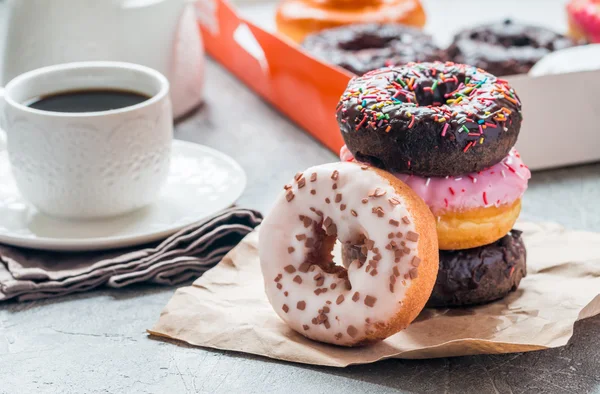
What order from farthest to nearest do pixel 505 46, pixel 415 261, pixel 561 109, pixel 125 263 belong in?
pixel 505 46 → pixel 561 109 → pixel 125 263 → pixel 415 261

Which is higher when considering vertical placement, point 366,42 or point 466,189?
point 466,189

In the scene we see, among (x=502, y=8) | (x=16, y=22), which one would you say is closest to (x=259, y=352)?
(x=16, y=22)

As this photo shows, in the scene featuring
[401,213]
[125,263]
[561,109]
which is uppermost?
[401,213]

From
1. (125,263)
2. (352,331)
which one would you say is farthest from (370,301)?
(125,263)

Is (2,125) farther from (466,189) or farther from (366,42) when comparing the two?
(366,42)

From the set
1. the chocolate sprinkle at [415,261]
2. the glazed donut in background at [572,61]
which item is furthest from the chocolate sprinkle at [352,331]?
the glazed donut in background at [572,61]

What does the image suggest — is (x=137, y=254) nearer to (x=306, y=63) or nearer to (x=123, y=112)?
(x=123, y=112)

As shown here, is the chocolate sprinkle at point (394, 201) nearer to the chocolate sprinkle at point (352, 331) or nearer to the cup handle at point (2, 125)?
the chocolate sprinkle at point (352, 331)

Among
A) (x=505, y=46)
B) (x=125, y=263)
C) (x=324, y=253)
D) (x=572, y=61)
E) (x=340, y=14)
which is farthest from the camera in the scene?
(x=340, y=14)
